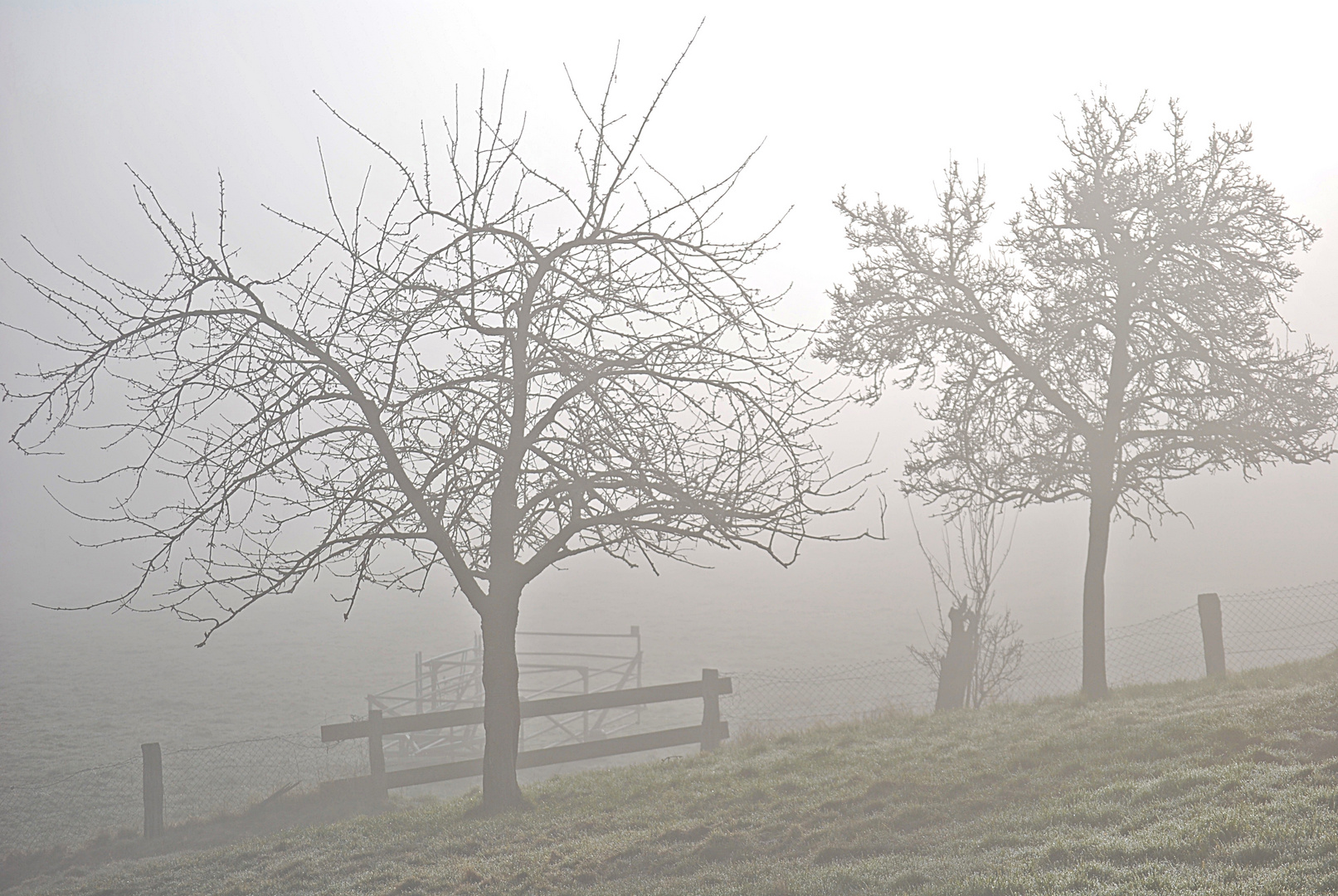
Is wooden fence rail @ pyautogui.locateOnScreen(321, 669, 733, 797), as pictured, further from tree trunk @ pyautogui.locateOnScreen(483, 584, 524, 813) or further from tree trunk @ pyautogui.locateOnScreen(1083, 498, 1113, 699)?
tree trunk @ pyautogui.locateOnScreen(1083, 498, 1113, 699)

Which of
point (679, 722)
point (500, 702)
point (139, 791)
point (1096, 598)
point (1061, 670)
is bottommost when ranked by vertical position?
point (679, 722)

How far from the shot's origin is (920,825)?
22.0 ft

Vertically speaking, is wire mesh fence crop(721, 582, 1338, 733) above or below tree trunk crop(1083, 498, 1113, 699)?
below

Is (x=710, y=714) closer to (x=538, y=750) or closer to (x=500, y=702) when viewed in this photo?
(x=538, y=750)

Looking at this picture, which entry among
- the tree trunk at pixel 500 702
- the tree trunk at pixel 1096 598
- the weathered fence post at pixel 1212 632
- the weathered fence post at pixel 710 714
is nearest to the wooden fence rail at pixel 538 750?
the weathered fence post at pixel 710 714

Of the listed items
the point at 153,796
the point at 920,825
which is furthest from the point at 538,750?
the point at 920,825

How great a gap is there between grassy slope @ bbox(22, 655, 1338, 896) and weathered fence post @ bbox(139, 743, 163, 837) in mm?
1756

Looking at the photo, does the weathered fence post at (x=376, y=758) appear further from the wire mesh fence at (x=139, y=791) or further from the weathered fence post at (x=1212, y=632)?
the weathered fence post at (x=1212, y=632)

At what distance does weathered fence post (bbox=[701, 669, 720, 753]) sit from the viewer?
12078 mm

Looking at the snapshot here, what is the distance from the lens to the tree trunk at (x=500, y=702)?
891cm

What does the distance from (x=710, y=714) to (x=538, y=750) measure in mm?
2602

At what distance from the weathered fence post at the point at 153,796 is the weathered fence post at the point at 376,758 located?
8.59 ft

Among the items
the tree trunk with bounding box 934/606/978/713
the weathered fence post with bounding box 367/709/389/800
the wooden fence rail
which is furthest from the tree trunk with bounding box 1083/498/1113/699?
the weathered fence post with bounding box 367/709/389/800

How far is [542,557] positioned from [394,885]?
3.26 metres
